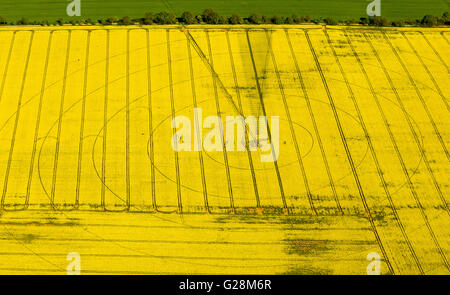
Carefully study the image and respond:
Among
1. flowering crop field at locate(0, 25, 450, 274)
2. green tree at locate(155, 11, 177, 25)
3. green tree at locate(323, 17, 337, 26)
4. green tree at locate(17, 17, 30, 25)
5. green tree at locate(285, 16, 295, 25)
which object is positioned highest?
green tree at locate(17, 17, 30, 25)

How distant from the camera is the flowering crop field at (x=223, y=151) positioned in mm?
74000

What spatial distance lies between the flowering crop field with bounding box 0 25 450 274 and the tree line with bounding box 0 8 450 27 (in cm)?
201

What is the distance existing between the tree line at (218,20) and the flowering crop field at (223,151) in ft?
6.59

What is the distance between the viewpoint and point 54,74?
96.5 meters

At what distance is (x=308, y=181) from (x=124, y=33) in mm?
48309

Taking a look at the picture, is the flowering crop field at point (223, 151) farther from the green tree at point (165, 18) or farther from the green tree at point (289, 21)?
the green tree at point (289, 21)

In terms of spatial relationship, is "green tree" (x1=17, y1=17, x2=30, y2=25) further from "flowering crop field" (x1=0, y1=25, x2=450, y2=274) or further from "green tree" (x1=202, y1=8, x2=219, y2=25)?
"green tree" (x1=202, y1=8, x2=219, y2=25)

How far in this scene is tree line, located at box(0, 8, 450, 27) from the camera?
106625 mm

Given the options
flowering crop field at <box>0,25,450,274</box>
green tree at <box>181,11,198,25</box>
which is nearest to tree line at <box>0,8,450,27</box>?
green tree at <box>181,11,198,25</box>

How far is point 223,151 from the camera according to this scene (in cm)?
8588

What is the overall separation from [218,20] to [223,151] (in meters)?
34.2

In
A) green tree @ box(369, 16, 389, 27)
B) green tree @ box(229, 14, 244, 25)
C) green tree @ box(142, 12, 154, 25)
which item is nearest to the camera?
green tree @ box(142, 12, 154, 25)

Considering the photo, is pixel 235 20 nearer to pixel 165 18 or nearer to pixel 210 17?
pixel 210 17

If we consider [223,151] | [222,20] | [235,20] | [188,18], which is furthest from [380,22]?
[223,151]
